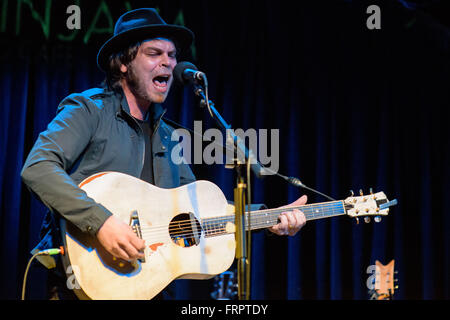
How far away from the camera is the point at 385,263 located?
4484 millimetres

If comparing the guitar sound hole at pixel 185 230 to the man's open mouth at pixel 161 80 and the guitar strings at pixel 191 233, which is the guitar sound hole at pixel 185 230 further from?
the man's open mouth at pixel 161 80

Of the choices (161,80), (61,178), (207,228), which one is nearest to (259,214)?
(207,228)

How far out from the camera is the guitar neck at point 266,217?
239cm

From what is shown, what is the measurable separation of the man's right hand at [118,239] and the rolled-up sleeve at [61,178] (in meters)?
0.03

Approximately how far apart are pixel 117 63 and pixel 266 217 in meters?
1.38

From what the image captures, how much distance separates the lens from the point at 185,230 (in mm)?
2299

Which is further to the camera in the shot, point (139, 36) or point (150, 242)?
point (139, 36)

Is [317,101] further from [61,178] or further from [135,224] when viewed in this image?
[61,178]

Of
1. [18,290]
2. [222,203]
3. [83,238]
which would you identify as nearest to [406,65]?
[222,203]

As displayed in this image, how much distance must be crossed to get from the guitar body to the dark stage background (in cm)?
154

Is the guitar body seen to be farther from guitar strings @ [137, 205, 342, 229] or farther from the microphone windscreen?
the microphone windscreen

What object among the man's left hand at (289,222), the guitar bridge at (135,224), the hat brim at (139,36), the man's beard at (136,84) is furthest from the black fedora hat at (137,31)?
the man's left hand at (289,222)

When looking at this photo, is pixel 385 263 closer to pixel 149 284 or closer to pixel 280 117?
pixel 280 117
